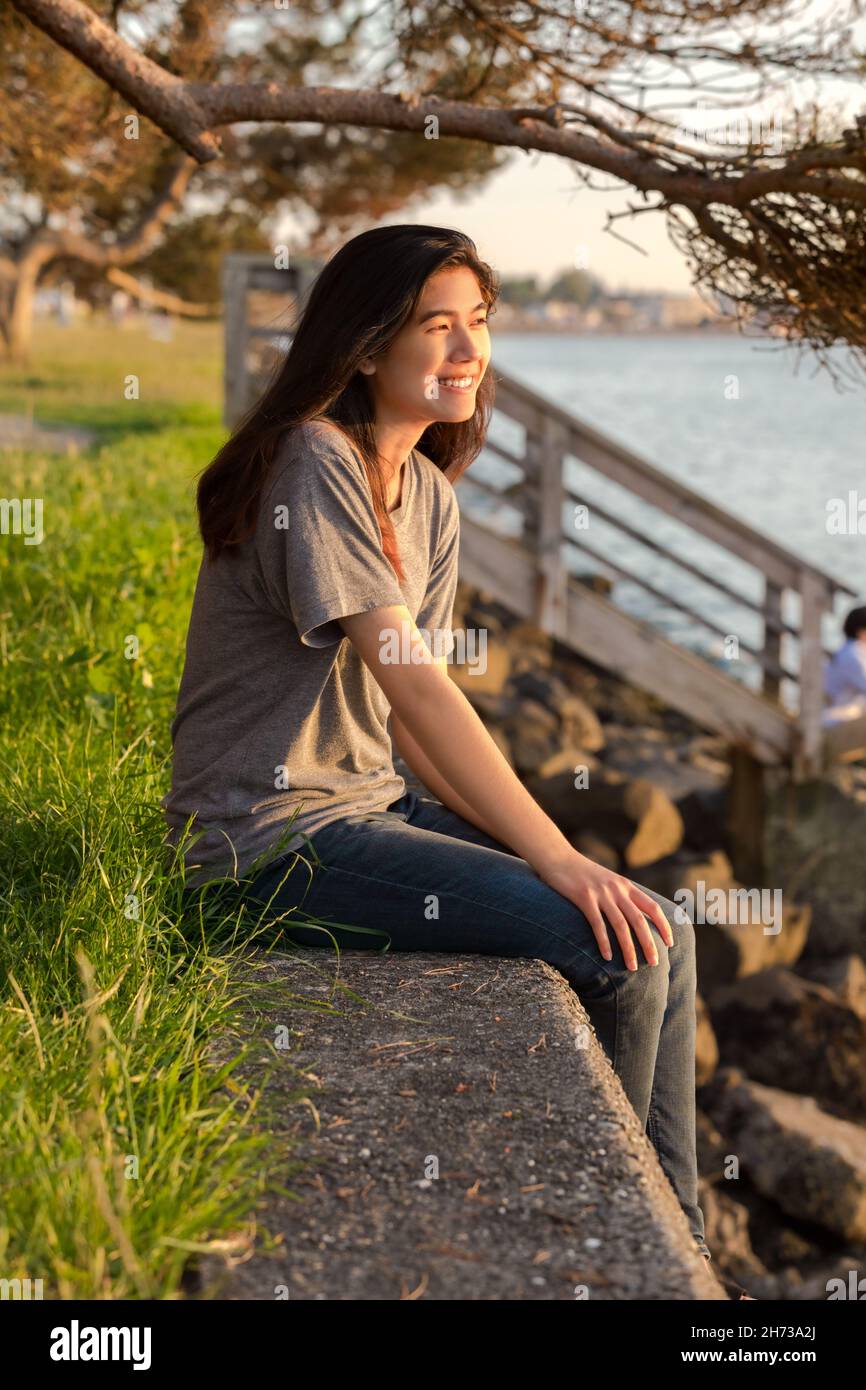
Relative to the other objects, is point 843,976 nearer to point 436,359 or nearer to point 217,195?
point 436,359

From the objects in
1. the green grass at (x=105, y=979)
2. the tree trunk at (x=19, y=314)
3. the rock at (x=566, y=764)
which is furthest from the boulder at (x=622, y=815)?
the tree trunk at (x=19, y=314)

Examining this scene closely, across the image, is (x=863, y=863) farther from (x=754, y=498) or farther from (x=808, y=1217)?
(x=754, y=498)

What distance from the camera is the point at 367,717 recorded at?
113 inches

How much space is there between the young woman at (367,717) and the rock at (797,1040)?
4.22 m

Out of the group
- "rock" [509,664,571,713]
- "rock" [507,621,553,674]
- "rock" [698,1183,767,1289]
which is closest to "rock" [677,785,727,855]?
"rock" [509,664,571,713]

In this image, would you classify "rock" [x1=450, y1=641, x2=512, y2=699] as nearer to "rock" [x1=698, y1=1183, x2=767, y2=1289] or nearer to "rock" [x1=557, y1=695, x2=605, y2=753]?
"rock" [x1=557, y1=695, x2=605, y2=753]

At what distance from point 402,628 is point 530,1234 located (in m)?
1.09

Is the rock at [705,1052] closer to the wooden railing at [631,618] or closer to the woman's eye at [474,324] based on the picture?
the wooden railing at [631,618]

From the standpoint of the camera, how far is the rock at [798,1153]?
5.54m

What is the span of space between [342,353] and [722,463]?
3735 centimetres

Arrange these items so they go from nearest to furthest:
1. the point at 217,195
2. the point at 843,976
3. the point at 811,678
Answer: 1. the point at 843,976
2. the point at 811,678
3. the point at 217,195

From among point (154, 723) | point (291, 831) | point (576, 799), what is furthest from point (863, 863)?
point (291, 831)

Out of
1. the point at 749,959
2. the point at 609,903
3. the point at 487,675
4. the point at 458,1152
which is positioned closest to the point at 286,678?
the point at 609,903

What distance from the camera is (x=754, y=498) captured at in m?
33.0
